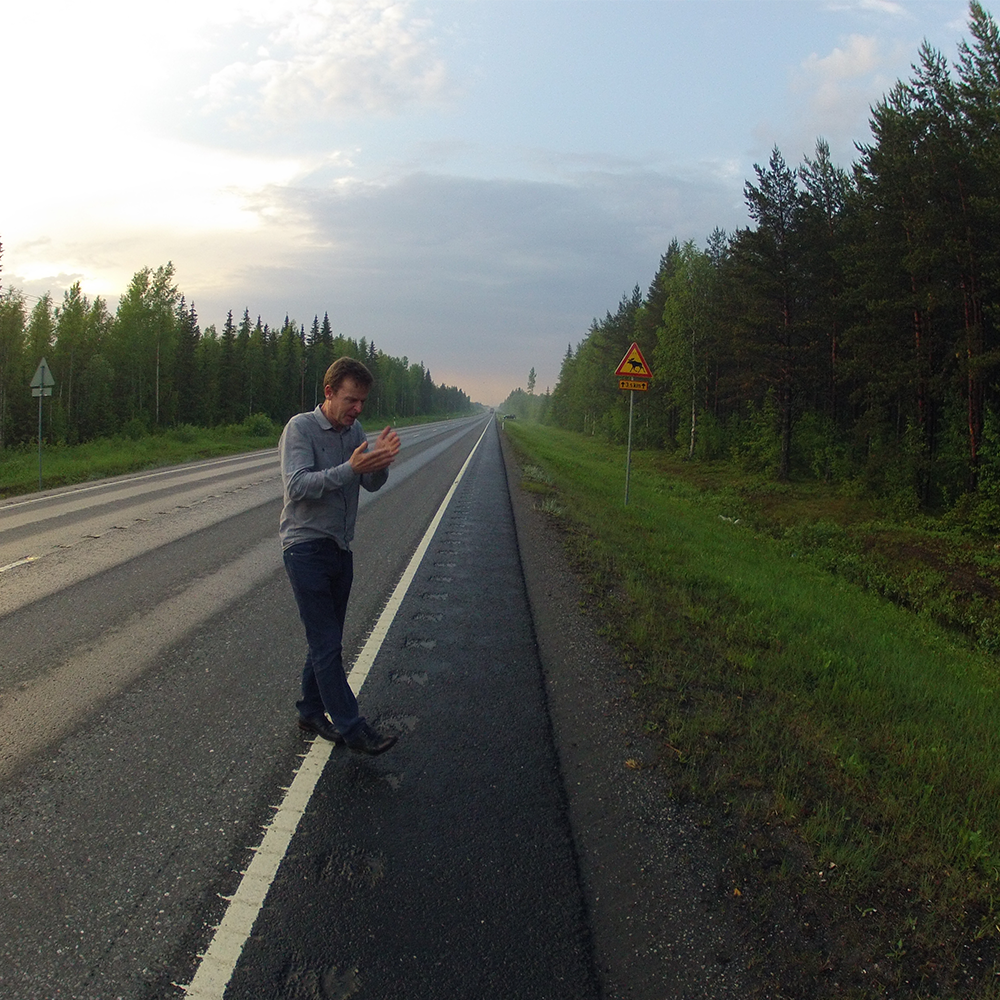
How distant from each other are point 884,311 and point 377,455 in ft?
69.4

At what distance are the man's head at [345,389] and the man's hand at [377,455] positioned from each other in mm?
354

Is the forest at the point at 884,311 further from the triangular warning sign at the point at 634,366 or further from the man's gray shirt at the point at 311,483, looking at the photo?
the man's gray shirt at the point at 311,483

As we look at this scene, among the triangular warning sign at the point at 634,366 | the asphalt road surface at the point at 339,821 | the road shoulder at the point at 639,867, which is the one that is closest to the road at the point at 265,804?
the asphalt road surface at the point at 339,821

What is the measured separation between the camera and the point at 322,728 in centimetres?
384

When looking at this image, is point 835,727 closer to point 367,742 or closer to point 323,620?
point 367,742

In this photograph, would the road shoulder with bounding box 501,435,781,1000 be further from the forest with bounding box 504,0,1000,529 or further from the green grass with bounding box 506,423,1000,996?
the forest with bounding box 504,0,1000,529

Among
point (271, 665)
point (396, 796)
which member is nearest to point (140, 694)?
point (271, 665)

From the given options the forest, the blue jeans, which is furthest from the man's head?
the forest

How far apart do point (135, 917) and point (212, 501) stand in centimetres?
1138

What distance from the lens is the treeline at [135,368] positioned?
1667 inches

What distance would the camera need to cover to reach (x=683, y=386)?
36.5 metres

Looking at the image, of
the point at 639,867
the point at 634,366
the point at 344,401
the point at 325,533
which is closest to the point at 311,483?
the point at 325,533

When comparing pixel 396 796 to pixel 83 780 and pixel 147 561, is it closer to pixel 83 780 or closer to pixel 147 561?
pixel 83 780

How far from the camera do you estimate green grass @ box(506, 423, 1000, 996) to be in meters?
2.67
